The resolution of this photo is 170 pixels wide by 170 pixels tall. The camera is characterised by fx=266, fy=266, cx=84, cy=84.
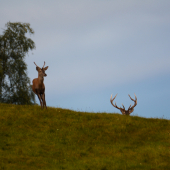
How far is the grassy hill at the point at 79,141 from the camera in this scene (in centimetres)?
1123

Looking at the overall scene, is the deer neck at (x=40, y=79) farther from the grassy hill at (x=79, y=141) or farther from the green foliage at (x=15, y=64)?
the green foliage at (x=15, y=64)

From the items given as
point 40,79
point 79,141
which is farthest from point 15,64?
point 79,141

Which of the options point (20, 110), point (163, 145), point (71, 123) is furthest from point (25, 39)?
point (163, 145)

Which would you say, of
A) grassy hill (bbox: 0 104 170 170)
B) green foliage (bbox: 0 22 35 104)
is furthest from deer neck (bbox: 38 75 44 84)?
green foliage (bbox: 0 22 35 104)

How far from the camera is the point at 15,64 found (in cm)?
3209

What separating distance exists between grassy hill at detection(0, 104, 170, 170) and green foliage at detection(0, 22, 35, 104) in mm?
13481

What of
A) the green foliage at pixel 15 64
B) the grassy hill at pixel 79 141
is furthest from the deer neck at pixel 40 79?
the green foliage at pixel 15 64

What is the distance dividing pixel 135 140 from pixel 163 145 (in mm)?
1469

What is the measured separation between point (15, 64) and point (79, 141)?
815 inches

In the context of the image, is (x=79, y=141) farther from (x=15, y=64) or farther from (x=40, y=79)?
(x=15, y=64)

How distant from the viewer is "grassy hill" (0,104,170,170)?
442 inches

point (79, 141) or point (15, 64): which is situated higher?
point (15, 64)

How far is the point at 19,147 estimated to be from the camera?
1273 centimetres

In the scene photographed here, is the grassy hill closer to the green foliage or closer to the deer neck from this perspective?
the deer neck
